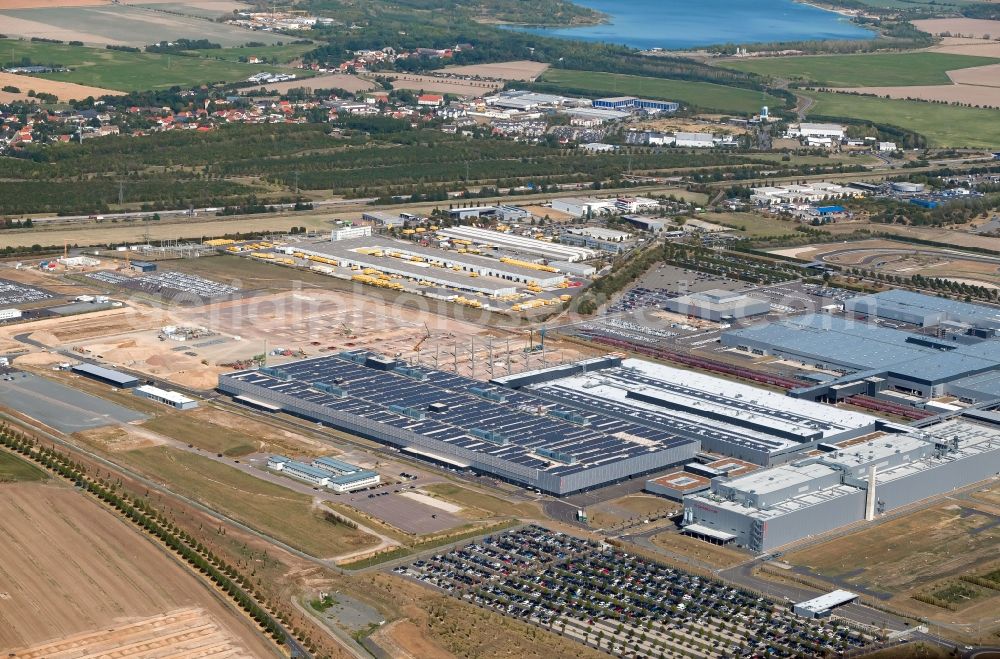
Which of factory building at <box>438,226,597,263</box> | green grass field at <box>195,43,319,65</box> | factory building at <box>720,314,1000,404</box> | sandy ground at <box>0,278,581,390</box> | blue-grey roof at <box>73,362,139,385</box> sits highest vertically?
green grass field at <box>195,43,319,65</box>

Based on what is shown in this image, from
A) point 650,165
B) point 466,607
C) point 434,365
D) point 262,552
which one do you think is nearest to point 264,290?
point 434,365

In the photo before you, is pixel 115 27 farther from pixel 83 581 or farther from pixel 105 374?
pixel 83 581

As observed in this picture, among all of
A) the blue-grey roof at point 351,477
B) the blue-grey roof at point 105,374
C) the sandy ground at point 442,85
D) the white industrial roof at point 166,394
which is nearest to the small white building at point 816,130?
the sandy ground at point 442,85

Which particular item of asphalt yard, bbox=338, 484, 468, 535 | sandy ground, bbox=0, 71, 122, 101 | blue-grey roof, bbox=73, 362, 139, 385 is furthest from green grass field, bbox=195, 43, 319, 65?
asphalt yard, bbox=338, 484, 468, 535

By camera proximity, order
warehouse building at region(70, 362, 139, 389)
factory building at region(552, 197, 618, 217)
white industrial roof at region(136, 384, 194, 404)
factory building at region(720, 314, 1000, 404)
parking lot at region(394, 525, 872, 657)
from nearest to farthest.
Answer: parking lot at region(394, 525, 872, 657), white industrial roof at region(136, 384, 194, 404), warehouse building at region(70, 362, 139, 389), factory building at region(720, 314, 1000, 404), factory building at region(552, 197, 618, 217)

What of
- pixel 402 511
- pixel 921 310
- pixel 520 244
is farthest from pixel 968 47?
pixel 402 511

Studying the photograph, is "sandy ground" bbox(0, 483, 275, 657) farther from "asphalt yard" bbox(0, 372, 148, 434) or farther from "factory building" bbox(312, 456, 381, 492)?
"asphalt yard" bbox(0, 372, 148, 434)

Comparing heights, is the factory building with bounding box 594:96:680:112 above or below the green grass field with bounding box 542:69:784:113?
below
